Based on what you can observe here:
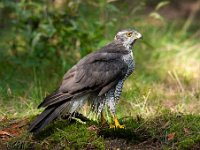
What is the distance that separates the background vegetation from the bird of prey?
16 cm

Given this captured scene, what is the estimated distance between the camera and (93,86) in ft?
15.0

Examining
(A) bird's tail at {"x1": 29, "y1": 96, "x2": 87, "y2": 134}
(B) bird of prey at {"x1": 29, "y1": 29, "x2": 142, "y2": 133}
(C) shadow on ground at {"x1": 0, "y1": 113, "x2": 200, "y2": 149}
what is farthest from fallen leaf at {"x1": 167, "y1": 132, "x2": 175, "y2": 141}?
(A) bird's tail at {"x1": 29, "y1": 96, "x2": 87, "y2": 134}

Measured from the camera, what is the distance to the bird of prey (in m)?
4.48

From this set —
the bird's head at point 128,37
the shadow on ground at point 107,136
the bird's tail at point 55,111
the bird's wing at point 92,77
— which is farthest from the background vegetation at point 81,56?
the bird's head at point 128,37

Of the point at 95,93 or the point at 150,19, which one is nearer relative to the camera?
the point at 95,93

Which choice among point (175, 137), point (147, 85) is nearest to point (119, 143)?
point (175, 137)

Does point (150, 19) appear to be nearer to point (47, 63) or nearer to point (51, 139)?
point (47, 63)

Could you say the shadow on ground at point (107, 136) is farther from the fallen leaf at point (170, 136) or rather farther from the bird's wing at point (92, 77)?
the bird's wing at point (92, 77)

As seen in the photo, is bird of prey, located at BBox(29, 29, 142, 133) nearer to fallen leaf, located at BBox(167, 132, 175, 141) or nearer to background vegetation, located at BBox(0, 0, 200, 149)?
background vegetation, located at BBox(0, 0, 200, 149)

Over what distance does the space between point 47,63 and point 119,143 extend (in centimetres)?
327

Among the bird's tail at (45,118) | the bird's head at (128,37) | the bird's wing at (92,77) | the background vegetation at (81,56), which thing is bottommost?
the background vegetation at (81,56)

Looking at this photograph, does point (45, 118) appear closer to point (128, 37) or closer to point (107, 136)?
point (107, 136)

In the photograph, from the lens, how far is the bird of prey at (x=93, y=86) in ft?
14.7

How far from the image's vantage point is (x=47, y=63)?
739cm
